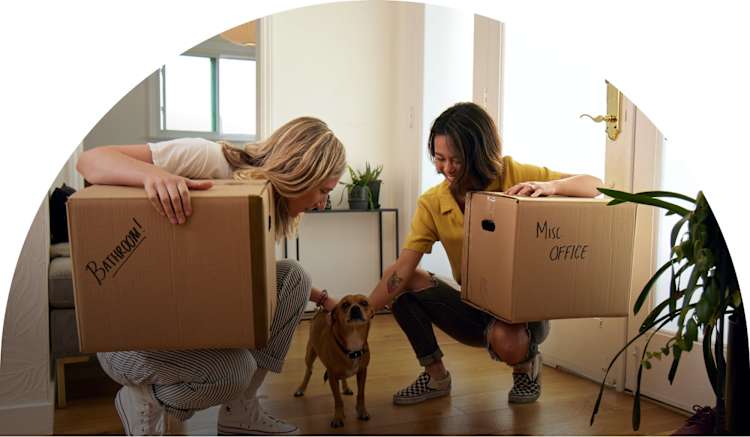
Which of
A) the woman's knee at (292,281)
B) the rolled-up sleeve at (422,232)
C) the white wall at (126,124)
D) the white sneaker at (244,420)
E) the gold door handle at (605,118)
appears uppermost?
the white wall at (126,124)

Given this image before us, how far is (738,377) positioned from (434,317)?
1079mm

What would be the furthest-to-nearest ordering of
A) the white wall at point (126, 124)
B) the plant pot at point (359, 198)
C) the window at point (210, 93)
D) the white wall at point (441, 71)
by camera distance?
the window at point (210, 93) < the white wall at point (126, 124) < the plant pot at point (359, 198) < the white wall at point (441, 71)

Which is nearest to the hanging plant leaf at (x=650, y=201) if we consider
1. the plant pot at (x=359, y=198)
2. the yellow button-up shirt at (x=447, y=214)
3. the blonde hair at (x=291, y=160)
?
the blonde hair at (x=291, y=160)

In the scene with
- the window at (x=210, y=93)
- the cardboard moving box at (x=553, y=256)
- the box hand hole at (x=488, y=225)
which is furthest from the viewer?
the window at (x=210, y=93)

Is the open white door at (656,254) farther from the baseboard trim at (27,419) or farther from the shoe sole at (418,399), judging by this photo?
the baseboard trim at (27,419)

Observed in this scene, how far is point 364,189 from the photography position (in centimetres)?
371

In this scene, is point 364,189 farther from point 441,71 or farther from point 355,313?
point 355,313

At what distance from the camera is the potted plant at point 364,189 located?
12.2ft

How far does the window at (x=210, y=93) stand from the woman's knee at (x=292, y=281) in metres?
3.25

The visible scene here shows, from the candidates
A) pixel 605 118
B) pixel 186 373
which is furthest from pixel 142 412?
pixel 605 118

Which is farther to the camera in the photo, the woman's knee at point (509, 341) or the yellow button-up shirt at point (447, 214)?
the yellow button-up shirt at point (447, 214)

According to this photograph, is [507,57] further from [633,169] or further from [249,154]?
[249,154]

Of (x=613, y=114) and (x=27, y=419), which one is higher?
(x=613, y=114)

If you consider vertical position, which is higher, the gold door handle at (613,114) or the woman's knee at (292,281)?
the gold door handle at (613,114)
